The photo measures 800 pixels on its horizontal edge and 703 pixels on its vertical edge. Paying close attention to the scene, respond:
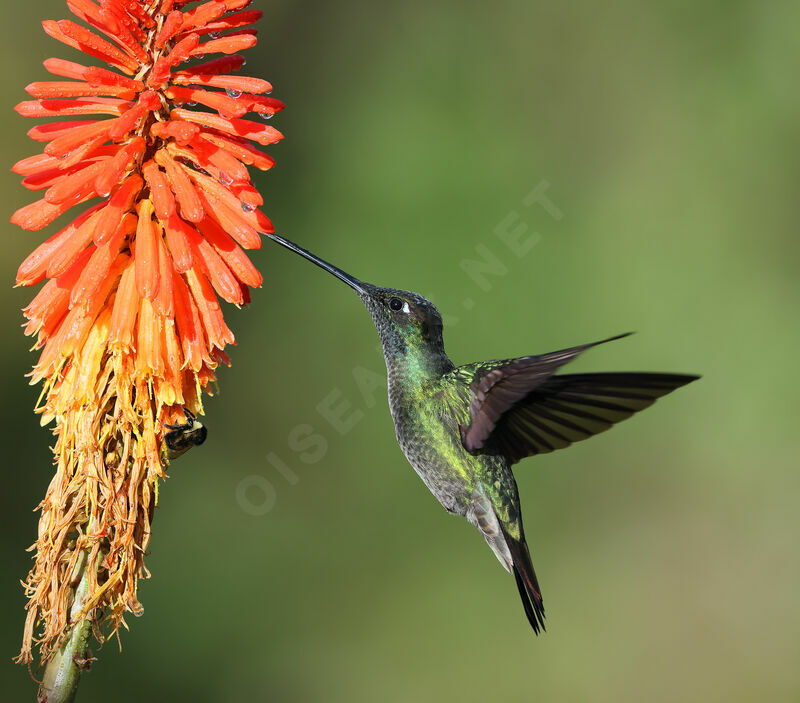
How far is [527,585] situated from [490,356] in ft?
9.02

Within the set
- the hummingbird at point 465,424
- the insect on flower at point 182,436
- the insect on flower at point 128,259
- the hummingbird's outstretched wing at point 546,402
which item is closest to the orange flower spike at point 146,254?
the insect on flower at point 128,259

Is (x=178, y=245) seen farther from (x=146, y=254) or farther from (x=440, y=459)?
(x=440, y=459)

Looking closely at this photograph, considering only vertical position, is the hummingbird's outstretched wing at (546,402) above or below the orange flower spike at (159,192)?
below

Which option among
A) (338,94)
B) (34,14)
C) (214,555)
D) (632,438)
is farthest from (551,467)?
(34,14)

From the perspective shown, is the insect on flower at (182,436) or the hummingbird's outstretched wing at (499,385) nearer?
the insect on flower at (182,436)

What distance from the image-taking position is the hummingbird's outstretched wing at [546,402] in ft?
8.98

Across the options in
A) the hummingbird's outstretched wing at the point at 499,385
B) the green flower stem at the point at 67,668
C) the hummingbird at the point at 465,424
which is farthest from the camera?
the hummingbird at the point at 465,424

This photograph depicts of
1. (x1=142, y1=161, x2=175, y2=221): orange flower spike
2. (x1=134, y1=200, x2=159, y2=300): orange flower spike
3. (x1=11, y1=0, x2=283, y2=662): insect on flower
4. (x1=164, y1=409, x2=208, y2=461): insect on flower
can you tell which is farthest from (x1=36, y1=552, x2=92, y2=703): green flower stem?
(x1=142, y1=161, x2=175, y2=221): orange flower spike

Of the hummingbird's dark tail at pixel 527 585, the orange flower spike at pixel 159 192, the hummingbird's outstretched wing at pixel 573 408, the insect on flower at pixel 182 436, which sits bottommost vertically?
the hummingbird's dark tail at pixel 527 585

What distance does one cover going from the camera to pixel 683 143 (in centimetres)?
652

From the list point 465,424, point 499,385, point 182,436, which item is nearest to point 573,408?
point 499,385

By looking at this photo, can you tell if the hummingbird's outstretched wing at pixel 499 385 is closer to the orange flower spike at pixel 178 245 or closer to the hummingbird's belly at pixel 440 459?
the hummingbird's belly at pixel 440 459

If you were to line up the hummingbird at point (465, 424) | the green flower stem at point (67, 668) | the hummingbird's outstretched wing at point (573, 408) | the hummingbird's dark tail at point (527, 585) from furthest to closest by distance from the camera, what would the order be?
the hummingbird's dark tail at point (527, 585)
the hummingbird at point (465, 424)
the hummingbird's outstretched wing at point (573, 408)
the green flower stem at point (67, 668)

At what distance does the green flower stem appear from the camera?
6.97 feet
